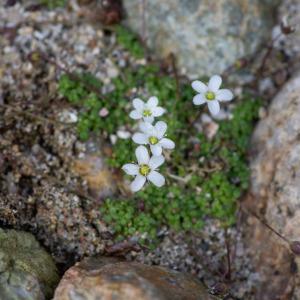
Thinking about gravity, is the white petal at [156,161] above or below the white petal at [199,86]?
below

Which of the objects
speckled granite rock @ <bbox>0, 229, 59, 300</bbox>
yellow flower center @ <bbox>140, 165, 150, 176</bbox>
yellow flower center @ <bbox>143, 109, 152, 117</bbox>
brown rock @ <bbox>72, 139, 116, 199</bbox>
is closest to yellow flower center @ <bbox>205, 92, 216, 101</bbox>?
yellow flower center @ <bbox>143, 109, 152, 117</bbox>

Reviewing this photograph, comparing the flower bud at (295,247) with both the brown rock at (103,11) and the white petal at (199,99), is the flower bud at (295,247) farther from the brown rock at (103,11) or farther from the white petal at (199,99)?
the brown rock at (103,11)

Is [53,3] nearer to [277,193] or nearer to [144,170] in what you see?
[144,170]

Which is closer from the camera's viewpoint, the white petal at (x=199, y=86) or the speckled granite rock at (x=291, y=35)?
the white petal at (x=199, y=86)

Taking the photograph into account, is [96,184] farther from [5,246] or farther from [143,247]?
[5,246]

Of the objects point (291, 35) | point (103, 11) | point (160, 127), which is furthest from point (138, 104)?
point (291, 35)

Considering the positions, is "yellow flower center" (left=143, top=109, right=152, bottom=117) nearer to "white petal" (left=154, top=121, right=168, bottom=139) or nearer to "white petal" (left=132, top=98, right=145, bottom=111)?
"white petal" (left=132, top=98, right=145, bottom=111)

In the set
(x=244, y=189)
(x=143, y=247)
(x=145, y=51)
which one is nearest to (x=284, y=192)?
(x=244, y=189)

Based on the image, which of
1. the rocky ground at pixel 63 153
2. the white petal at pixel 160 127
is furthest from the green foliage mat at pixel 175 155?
the white petal at pixel 160 127
